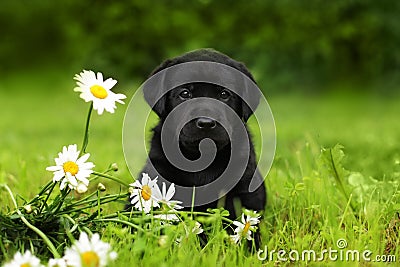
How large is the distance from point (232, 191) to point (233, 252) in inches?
39.1

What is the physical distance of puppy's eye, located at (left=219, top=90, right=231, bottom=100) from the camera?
401cm

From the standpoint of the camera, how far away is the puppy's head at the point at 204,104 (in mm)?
3717

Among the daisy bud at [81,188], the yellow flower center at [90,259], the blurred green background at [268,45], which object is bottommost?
the yellow flower center at [90,259]

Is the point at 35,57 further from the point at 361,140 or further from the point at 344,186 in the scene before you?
the point at 344,186

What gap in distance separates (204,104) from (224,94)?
10.4 inches

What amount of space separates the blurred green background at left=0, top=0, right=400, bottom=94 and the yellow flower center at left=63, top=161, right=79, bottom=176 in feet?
39.0

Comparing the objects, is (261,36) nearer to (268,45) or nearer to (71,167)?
(268,45)

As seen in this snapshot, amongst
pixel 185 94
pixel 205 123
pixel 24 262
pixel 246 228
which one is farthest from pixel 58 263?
pixel 185 94

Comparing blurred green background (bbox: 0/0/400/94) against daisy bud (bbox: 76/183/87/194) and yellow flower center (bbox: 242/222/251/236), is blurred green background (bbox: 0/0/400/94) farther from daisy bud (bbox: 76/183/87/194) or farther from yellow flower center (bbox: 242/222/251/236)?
daisy bud (bbox: 76/183/87/194)

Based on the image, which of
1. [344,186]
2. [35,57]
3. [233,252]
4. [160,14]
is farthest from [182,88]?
[35,57]

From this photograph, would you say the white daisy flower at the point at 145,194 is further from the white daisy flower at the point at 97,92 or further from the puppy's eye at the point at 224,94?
the puppy's eye at the point at 224,94

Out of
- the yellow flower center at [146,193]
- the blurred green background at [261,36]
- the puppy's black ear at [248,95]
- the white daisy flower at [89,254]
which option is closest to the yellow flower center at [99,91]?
the yellow flower center at [146,193]

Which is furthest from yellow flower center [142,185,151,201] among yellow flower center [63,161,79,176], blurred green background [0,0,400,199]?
blurred green background [0,0,400,199]

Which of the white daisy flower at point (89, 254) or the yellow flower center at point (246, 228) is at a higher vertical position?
the yellow flower center at point (246, 228)
